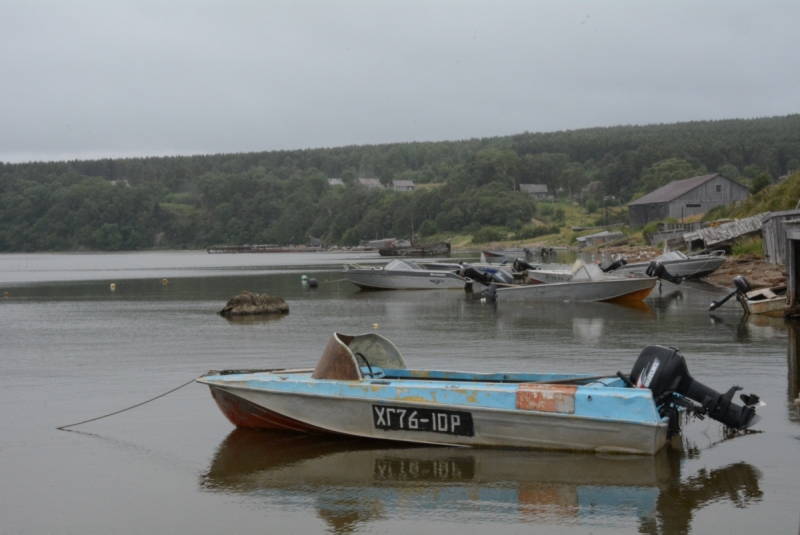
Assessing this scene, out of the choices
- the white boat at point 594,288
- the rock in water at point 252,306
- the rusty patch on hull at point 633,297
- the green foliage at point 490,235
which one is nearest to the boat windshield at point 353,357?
the rock in water at point 252,306

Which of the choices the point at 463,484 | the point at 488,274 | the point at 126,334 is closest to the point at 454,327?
the point at 126,334

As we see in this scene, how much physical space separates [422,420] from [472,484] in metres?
1.52

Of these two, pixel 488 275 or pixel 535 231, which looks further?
pixel 535 231

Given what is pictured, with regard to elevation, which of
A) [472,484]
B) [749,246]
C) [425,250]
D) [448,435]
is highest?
[425,250]

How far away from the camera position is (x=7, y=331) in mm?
31547

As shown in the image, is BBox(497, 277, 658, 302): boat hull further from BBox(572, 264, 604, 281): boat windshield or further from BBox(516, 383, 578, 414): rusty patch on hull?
BBox(516, 383, 578, 414): rusty patch on hull

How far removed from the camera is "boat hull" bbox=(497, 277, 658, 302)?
35219mm

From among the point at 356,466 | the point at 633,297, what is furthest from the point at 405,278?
the point at 356,466

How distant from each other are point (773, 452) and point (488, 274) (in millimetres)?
31632

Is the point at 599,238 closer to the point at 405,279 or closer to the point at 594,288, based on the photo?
the point at 405,279

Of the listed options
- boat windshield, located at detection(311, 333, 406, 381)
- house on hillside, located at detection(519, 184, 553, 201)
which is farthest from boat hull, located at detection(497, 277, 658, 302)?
house on hillside, located at detection(519, 184, 553, 201)

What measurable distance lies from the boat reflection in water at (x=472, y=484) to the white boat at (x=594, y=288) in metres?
23.9

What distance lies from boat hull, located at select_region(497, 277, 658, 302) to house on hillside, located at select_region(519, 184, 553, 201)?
138940mm

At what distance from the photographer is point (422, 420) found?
12102mm
